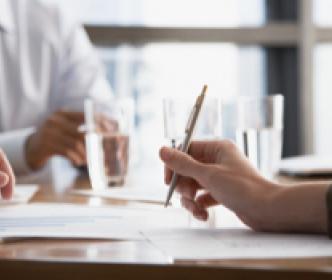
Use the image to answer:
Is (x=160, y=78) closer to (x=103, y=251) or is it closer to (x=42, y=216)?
(x=42, y=216)

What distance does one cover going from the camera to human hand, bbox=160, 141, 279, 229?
29.8 inches

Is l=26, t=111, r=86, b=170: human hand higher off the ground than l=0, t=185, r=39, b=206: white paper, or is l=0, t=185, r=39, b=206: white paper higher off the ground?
l=26, t=111, r=86, b=170: human hand

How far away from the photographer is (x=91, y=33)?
276cm

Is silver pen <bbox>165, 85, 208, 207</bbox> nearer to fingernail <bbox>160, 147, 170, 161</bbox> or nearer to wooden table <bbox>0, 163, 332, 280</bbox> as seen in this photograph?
fingernail <bbox>160, 147, 170, 161</bbox>

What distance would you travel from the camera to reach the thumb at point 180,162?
32.1 inches

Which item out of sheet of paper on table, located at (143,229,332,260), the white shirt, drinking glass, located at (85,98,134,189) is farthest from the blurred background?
sheet of paper on table, located at (143,229,332,260)

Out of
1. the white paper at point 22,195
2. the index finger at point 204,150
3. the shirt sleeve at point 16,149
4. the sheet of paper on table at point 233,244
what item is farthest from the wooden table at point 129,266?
the shirt sleeve at point 16,149

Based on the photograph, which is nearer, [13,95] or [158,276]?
[158,276]

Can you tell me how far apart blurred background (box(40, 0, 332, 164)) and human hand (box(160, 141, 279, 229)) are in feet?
6.12

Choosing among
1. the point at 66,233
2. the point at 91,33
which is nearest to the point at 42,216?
the point at 66,233

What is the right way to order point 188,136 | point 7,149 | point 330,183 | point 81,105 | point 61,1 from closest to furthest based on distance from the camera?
1. point 330,183
2. point 188,136
3. point 7,149
4. point 81,105
5. point 61,1

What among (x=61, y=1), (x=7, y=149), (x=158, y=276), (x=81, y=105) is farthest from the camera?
(x=61, y=1)

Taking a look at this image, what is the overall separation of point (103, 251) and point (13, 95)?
1466 mm

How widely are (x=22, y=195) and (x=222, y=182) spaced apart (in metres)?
0.48
